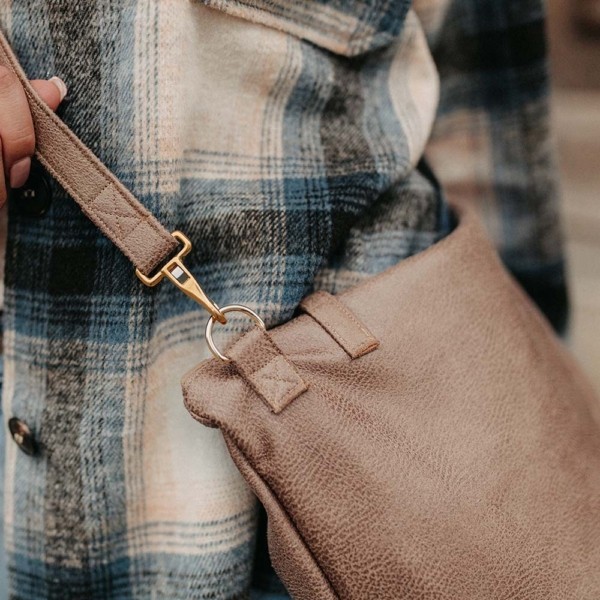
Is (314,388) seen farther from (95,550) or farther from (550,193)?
(550,193)

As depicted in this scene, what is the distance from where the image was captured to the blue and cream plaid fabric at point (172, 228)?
54cm

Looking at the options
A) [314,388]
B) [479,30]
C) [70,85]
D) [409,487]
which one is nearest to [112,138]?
[70,85]

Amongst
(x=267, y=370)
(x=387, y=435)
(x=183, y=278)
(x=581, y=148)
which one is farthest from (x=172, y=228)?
(x=581, y=148)

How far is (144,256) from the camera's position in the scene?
524 mm

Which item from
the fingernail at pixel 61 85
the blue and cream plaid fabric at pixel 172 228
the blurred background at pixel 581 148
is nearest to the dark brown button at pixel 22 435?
the blue and cream plaid fabric at pixel 172 228

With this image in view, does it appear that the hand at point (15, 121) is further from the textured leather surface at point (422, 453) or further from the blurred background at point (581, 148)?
the blurred background at point (581, 148)

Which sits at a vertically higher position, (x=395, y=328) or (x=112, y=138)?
(x=112, y=138)

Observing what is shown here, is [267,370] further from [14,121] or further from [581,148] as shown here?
[581,148]

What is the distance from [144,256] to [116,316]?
0.08 meters

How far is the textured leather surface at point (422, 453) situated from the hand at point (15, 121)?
232 mm

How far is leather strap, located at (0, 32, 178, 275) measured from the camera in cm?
52

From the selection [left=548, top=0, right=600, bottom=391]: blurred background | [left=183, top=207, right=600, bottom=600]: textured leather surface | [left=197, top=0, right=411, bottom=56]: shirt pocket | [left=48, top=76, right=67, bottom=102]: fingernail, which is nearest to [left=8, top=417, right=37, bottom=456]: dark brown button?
[left=183, top=207, right=600, bottom=600]: textured leather surface

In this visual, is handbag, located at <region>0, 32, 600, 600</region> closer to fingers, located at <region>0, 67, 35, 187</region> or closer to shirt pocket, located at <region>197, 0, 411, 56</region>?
fingers, located at <region>0, 67, 35, 187</region>

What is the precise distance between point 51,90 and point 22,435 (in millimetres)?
313
